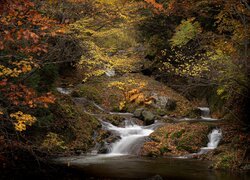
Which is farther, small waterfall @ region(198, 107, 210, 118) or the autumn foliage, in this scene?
small waterfall @ region(198, 107, 210, 118)

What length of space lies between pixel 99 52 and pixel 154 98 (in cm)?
1077

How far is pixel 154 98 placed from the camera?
23.6 m

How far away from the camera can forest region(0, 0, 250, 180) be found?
331 inches

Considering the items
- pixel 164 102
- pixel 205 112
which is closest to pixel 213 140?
pixel 205 112

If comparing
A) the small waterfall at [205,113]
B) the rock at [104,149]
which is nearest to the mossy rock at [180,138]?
the rock at [104,149]

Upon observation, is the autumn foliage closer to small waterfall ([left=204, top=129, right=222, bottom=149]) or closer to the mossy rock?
the mossy rock

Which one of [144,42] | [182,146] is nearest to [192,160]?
[182,146]

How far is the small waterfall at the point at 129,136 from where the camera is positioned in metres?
15.1

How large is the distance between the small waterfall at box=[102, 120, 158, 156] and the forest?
6 centimetres

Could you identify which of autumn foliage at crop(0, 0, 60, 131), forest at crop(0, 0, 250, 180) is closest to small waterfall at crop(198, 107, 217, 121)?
forest at crop(0, 0, 250, 180)

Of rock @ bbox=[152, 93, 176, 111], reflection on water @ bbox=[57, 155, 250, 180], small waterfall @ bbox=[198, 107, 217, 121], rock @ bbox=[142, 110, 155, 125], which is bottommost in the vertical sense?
small waterfall @ bbox=[198, 107, 217, 121]

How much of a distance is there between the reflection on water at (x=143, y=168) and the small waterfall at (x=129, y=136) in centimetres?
123

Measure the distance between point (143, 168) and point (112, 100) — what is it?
13.1m

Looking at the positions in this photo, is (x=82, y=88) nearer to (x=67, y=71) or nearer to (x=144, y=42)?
(x=67, y=71)
